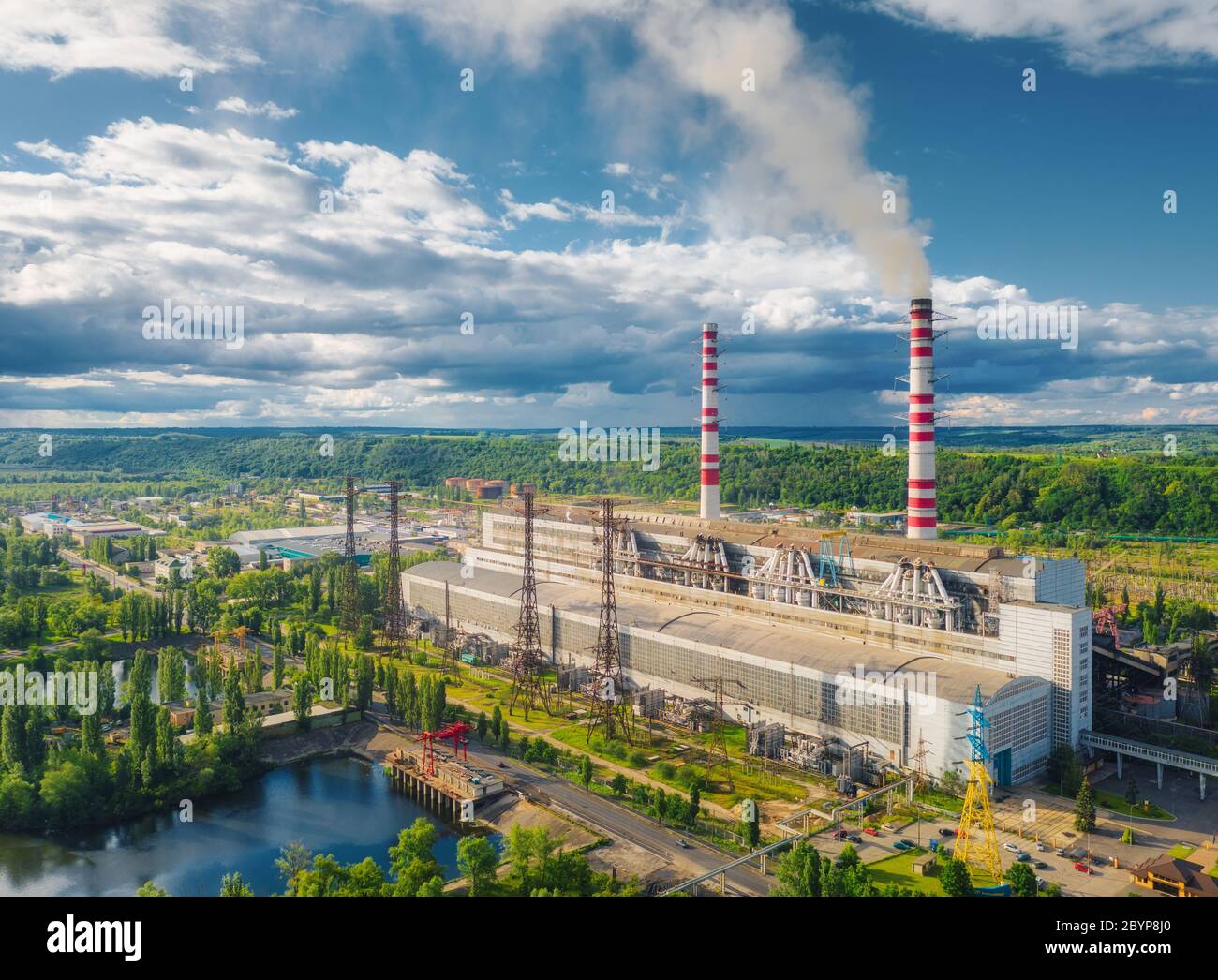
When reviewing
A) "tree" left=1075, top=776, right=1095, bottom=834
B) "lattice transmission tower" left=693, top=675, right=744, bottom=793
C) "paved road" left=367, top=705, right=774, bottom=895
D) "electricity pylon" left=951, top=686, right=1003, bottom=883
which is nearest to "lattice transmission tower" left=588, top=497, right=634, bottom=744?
"lattice transmission tower" left=693, top=675, right=744, bottom=793

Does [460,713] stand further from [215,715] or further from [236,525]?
[236,525]

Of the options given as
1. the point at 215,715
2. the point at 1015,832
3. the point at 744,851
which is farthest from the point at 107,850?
the point at 1015,832

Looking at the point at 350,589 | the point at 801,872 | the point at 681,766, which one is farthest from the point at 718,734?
the point at 350,589

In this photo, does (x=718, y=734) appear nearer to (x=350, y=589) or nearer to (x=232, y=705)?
(x=232, y=705)

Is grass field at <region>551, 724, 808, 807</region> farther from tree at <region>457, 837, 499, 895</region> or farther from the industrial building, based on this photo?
tree at <region>457, 837, 499, 895</region>

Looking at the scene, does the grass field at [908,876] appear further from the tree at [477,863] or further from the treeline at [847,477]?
the treeline at [847,477]

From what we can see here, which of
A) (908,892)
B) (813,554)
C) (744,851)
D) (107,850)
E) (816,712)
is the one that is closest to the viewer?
(908,892)
